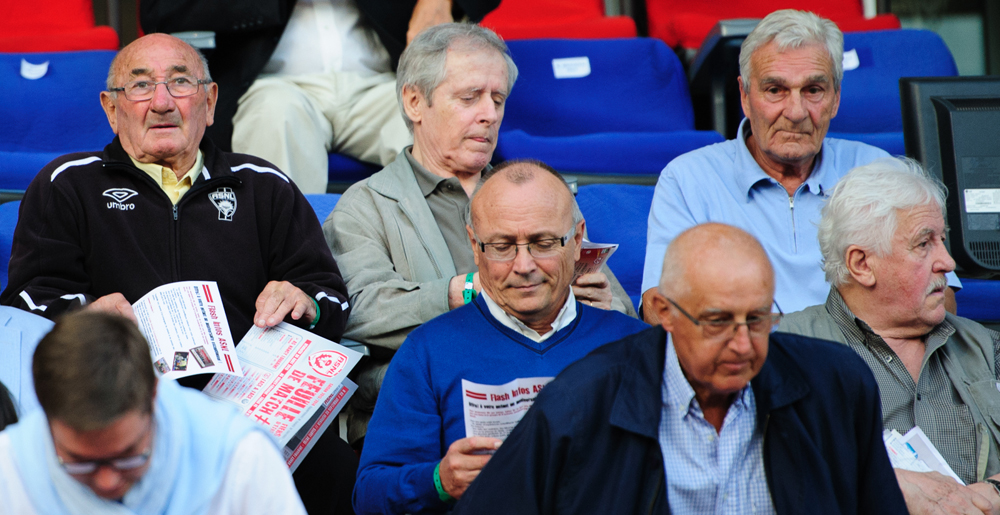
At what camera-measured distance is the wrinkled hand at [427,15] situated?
376 cm

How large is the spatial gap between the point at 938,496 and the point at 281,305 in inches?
59.0

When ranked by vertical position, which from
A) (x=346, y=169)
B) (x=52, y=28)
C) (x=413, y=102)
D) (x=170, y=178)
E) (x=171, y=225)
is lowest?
(x=346, y=169)

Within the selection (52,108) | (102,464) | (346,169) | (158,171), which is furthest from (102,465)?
(52,108)

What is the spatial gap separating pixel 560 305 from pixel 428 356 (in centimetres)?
31

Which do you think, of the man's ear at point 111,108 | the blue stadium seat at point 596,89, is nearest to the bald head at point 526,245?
the man's ear at point 111,108

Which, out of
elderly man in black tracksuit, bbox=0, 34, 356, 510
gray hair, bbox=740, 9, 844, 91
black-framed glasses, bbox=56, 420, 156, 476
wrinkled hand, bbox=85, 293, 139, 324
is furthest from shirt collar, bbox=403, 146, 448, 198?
black-framed glasses, bbox=56, 420, 156, 476

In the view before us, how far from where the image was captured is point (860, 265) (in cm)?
227

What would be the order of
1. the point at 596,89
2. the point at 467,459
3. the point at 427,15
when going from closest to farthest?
the point at 467,459 → the point at 427,15 → the point at 596,89

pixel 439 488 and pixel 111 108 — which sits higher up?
pixel 111 108

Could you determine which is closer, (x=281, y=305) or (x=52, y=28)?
(x=281, y=305)

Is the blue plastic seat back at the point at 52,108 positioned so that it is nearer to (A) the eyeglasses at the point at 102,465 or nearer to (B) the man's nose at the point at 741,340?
(A) the eyeglasses at the point at 102,465

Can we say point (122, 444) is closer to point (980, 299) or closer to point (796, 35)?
point (796, 35)

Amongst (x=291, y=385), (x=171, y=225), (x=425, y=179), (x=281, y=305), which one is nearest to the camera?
(x=291, y=385)

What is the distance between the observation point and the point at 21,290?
92.4 inches
